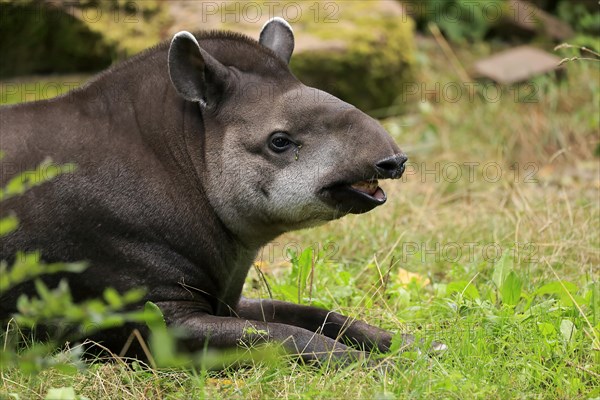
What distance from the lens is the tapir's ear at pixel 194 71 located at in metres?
6.11

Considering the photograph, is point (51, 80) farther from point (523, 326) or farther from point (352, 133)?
point (523, 326)

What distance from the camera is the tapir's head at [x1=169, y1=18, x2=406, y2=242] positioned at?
19.7 ft

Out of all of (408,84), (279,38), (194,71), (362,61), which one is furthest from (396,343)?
(408,84)

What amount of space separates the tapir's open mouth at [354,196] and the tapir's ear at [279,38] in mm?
1331

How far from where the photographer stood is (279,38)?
709 centimetres

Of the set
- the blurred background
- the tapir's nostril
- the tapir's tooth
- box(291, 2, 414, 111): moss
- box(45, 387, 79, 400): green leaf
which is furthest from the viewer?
box(291, 2, 414, 111): moss

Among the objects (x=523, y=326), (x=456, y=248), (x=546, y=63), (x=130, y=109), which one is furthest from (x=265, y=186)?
(x=546, y=63)

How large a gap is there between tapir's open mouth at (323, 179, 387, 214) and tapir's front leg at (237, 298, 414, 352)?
746 mm

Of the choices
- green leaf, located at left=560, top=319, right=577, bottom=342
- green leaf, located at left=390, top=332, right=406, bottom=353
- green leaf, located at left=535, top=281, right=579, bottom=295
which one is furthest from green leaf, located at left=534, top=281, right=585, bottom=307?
green leaf, located at left=390, top=332, right=406, bottom=353

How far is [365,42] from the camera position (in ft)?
39.1

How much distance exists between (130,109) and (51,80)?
218 inches

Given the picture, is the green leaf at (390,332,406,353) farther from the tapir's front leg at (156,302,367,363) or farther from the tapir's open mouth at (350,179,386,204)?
the tapir's open mouth at (350,179,386,204)

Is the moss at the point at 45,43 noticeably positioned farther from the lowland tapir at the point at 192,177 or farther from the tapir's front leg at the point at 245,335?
the tapir's front leg at the point at 245,335

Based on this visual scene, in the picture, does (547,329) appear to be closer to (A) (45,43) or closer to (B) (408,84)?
(B) (408,84)
